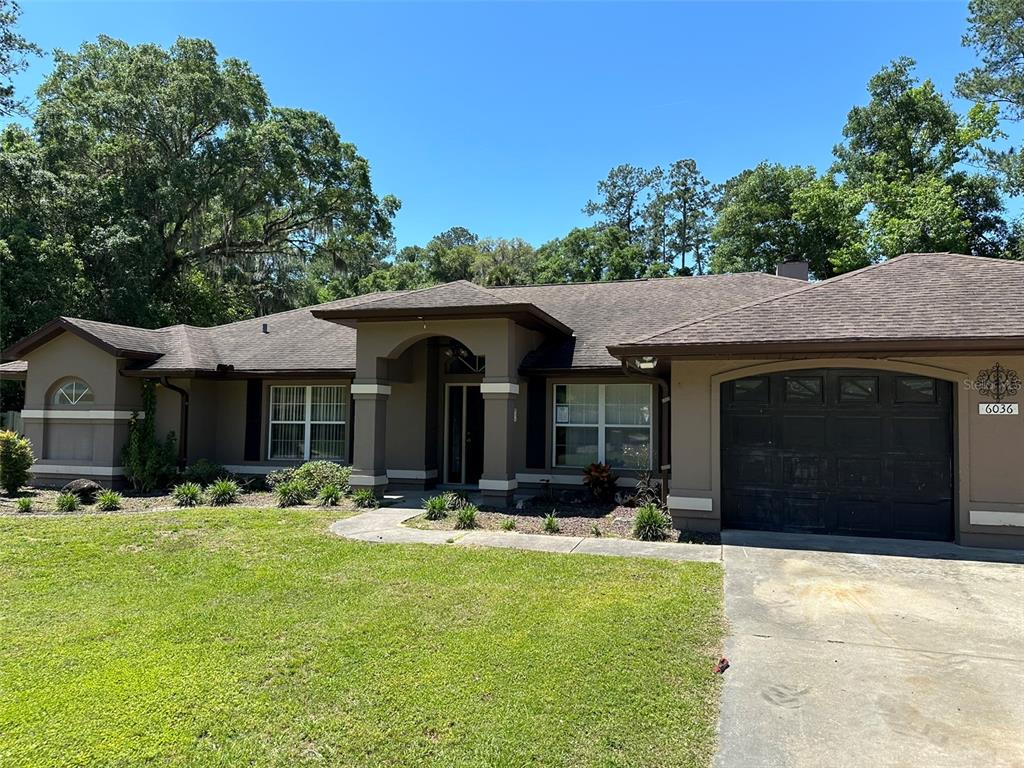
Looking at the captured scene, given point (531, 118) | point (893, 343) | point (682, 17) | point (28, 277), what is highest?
point (531, 118)

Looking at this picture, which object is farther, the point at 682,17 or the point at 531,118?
the point at 531,118

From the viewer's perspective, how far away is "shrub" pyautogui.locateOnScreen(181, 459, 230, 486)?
1397 cm

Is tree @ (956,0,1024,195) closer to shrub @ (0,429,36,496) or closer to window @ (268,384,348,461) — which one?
window @ (268,384,348,461)

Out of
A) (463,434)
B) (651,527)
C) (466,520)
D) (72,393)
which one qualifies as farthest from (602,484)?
(72,393)

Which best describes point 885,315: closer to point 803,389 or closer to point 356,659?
point 803,389

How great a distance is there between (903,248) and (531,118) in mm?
14759

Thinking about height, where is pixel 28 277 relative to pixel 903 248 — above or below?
below

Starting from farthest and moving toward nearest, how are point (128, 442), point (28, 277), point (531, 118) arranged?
point (531, 118)
point (28, 277)
point (128, 442)

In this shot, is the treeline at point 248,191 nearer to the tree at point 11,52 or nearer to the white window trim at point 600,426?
the tree at point 11,52

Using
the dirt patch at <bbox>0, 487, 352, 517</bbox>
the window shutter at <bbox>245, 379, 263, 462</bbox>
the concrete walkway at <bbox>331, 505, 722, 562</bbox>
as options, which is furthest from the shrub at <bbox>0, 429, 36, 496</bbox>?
the concrete walkway at <bbox>331, 505, 722, 562</bbox>

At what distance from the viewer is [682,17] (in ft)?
42.8

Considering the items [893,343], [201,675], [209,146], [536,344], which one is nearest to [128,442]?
[536,344]

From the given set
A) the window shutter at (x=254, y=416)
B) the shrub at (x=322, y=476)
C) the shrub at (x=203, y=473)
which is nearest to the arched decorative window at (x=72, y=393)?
the shrub at (x=203, y=473)

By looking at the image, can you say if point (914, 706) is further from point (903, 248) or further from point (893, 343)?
point (903, 248)
